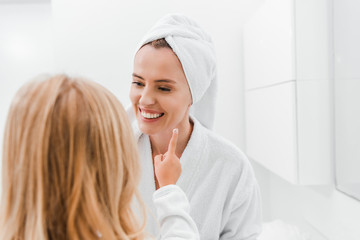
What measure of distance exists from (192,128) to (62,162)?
69 cm

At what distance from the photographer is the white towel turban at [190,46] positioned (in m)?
1.08

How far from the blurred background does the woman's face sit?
751 mm

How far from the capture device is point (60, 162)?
0.65 m

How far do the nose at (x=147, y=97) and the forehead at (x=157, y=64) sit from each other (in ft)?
0.11

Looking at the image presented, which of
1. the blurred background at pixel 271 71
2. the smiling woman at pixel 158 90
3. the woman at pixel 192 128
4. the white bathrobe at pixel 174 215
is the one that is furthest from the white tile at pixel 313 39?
the white bathrobe at pixel 174 215

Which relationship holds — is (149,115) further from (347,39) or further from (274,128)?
(274,128)

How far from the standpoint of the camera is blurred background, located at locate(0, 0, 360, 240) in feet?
5.25

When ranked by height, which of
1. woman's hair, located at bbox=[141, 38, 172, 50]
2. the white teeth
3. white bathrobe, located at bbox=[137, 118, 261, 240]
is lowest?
white bathrobe, located at bbox=[137, 118, 261, 240]

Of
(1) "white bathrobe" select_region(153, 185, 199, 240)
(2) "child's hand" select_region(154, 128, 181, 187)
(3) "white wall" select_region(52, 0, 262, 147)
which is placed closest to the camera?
(1) "white bathrobe" select_region(153, 185, 199, 240)

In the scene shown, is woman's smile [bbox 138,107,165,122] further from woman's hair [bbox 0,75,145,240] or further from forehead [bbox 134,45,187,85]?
woman's hair [bbox 0,75,145,240]

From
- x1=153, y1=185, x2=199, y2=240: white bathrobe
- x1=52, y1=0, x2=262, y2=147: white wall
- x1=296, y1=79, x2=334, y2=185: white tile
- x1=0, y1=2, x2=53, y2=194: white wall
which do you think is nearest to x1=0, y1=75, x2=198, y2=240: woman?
x1=153, y1=185, x2=199, y2=240: white bathrobe

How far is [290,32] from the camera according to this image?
1685 millimetres

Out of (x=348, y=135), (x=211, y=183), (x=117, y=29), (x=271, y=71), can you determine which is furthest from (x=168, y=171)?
(x=117, y=29)

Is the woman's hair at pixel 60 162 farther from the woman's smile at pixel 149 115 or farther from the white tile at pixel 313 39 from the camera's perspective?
the white tile at pixel 313 39
